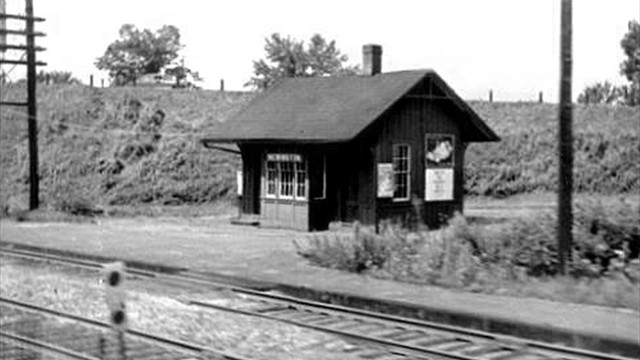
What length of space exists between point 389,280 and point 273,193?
14.5 m

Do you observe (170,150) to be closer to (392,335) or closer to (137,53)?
(392,335)

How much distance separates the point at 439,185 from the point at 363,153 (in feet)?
10.5

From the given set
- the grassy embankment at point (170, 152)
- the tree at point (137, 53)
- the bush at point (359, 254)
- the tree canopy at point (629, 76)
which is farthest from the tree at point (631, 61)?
the bush at point (359, 254)

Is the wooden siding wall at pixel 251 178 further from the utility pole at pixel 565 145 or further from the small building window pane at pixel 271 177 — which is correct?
the utility pole at pixel 565 145

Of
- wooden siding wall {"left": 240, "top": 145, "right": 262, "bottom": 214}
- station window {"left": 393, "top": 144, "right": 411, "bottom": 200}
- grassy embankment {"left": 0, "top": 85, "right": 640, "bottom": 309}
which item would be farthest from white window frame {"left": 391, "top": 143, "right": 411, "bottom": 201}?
grassy embankment {"left": 0, "top": 85, "right": 640, "bottom": 309}

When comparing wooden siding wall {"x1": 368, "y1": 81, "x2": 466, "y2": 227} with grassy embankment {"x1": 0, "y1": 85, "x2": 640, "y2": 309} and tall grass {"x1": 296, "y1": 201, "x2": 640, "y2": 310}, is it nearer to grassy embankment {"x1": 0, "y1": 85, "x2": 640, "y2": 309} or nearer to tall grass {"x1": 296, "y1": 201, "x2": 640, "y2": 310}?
tall grass {"x1": 296, "y1": 201, "x2": 640, "y2": 310}

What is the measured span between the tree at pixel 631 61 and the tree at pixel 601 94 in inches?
35.8

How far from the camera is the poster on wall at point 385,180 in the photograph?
2938 centimetres

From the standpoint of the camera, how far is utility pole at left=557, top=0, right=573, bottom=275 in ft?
48.5

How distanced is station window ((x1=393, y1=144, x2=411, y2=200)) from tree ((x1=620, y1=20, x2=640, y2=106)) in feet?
156

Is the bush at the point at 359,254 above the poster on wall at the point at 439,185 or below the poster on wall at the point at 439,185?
below

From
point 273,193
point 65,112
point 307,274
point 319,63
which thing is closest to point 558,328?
point 307,274

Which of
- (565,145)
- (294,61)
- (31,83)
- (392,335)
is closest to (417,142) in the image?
(31,83)

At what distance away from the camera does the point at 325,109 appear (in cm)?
3209
